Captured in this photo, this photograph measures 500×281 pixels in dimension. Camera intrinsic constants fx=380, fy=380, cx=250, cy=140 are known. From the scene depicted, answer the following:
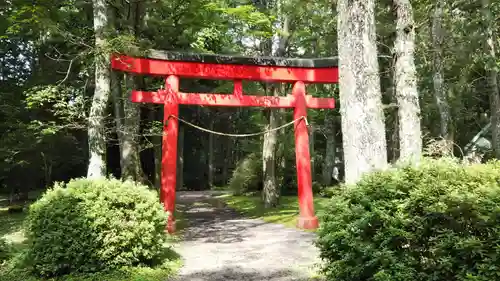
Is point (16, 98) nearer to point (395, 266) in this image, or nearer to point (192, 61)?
point (192, 61)

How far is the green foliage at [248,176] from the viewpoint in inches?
812

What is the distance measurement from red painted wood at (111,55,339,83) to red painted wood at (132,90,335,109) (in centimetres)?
53

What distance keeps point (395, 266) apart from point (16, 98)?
19.5 meters

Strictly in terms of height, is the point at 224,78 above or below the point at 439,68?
below

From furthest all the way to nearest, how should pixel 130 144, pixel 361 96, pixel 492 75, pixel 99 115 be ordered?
pixel 492 75, pixel 130 144, pixel 99 115, pixel 361 96

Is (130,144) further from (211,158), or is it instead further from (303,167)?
(211,158)

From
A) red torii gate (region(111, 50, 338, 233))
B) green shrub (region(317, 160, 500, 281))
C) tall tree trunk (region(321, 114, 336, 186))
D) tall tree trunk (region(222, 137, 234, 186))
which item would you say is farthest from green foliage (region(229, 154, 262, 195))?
green shrub (region(317, 160, 500, 281))

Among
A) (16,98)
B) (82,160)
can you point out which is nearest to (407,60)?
(16,98)

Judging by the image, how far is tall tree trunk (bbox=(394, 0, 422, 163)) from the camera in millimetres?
7727

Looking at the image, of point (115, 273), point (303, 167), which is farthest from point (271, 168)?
point (115, 273)

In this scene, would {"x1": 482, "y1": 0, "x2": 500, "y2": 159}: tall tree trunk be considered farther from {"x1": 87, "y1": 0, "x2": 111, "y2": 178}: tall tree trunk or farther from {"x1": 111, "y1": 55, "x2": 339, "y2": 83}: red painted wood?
{"x1": 87, "y1": 0, "x2": 111, "y2": 178}: tall tree trunk

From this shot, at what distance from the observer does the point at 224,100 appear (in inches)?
410

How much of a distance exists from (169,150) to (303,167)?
12.5ft

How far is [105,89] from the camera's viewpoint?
27.2ft
